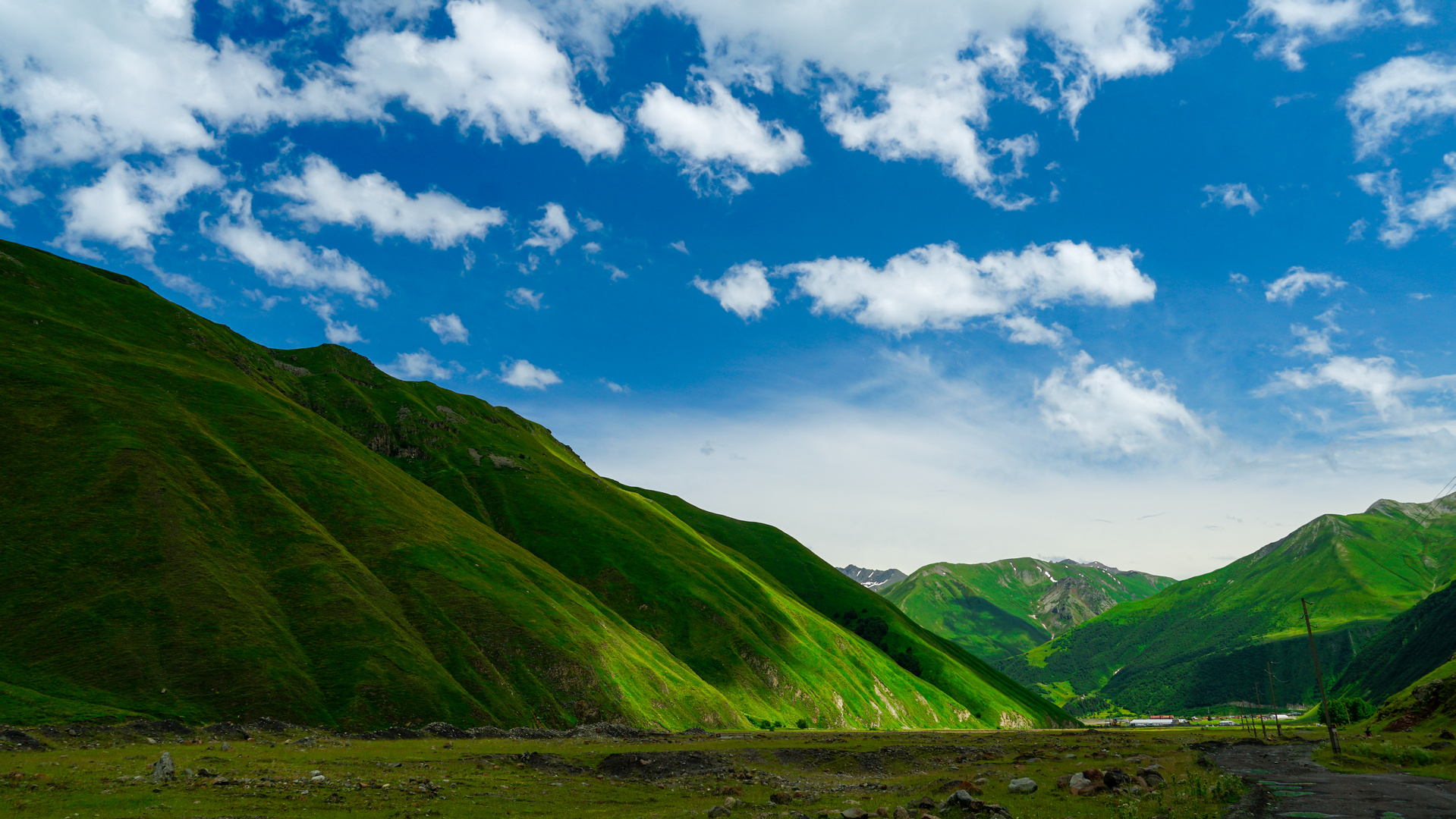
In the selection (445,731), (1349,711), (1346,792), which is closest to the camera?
(1346,792)

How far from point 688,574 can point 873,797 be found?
144 m

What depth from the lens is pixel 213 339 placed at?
168375 mm

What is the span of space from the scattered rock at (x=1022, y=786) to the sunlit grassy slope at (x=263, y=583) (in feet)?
214

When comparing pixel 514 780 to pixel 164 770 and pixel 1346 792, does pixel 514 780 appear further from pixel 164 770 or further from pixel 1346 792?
pixel 1346 792

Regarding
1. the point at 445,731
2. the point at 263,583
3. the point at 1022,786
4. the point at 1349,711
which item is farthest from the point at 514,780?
the point at 1349,711

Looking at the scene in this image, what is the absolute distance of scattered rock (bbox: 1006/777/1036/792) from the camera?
3950 centimetres

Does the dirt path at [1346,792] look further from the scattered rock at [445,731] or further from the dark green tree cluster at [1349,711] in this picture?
the dark green tree cluster at [1349,711]

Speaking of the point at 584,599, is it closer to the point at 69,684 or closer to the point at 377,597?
the point at 377,597

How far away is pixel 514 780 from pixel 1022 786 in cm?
3125

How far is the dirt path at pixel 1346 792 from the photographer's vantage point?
3052 cm

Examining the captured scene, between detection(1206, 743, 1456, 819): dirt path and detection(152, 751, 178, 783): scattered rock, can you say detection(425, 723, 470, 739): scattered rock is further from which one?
detection(1206, 743, 1456, 819): dirt path

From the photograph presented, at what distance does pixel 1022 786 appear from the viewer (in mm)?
39938

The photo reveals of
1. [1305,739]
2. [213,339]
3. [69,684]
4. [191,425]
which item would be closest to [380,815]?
[69,684]

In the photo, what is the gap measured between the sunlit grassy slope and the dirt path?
7785 centimetres
